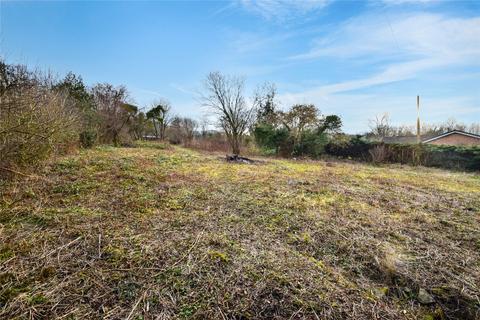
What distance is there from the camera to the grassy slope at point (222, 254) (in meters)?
1.65

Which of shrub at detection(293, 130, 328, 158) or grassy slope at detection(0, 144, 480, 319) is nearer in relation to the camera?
grassy slope at detection(0, 144, 480, 319)

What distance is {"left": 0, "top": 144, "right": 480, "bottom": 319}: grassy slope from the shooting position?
65.0 inches

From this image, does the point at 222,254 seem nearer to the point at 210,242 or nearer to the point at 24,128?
the point at 210,242

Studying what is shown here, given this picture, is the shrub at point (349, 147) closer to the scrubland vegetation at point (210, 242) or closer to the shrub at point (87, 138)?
the scrubland vegetation at point (210, 242)

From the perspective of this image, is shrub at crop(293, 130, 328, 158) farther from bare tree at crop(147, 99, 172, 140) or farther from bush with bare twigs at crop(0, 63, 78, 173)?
bare tree at crop(147, 99, 172, 140)

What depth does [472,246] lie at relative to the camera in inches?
107

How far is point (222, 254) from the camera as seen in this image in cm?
219

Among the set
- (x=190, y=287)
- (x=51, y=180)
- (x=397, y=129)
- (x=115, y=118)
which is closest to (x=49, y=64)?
(x=51, y=180)

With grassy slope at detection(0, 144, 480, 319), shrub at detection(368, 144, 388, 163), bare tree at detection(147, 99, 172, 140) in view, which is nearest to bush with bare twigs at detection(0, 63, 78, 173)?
grassy slope at detection(0, 144, 480, 319)

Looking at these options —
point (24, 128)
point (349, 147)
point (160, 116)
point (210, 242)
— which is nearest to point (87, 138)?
point (24, 128)

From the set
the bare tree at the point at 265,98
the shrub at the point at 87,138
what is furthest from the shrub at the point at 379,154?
the shrub at the point at 87,138

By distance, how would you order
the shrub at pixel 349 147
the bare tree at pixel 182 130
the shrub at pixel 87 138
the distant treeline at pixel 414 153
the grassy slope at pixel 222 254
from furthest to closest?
the bare tree at pixel 182 130
the shrub at pixel 349 147
the distant treeline at pixel 414 153
the shrub at pixel 87 138
the grassy slope at pixel 222 254

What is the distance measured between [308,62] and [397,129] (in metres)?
28.2

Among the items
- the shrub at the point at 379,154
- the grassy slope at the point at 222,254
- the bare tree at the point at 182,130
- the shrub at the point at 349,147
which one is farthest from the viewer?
the bare tree at the point at 182,130
